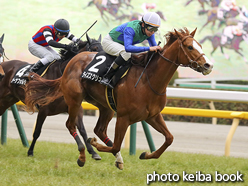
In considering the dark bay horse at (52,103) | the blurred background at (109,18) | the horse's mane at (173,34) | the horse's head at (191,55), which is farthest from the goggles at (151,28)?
the blurred background at (109,18)

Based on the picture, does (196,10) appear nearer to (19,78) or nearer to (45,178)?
(19,78)

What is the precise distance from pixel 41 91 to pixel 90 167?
133cm

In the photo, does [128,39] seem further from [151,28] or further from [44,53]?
[44,53]

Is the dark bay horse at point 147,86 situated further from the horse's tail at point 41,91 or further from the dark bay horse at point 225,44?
the dark bay horse at point 225,44

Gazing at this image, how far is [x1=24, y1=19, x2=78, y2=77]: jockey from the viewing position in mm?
6008

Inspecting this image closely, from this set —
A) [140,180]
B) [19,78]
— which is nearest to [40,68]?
[19,78]

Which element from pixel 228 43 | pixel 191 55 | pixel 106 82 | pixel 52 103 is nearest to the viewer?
pixel 191 55

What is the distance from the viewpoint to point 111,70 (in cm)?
479

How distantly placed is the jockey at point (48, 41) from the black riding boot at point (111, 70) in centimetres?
138

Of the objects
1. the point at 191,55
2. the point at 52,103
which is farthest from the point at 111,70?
the point at 52,103

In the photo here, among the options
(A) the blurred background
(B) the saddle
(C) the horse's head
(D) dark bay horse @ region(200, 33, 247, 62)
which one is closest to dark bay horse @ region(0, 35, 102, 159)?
(B) the saddle

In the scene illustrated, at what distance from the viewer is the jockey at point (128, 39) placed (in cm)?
454

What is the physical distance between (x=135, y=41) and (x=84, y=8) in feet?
41.2

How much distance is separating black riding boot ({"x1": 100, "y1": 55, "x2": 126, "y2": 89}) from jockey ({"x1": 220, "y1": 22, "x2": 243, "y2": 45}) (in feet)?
38.2
